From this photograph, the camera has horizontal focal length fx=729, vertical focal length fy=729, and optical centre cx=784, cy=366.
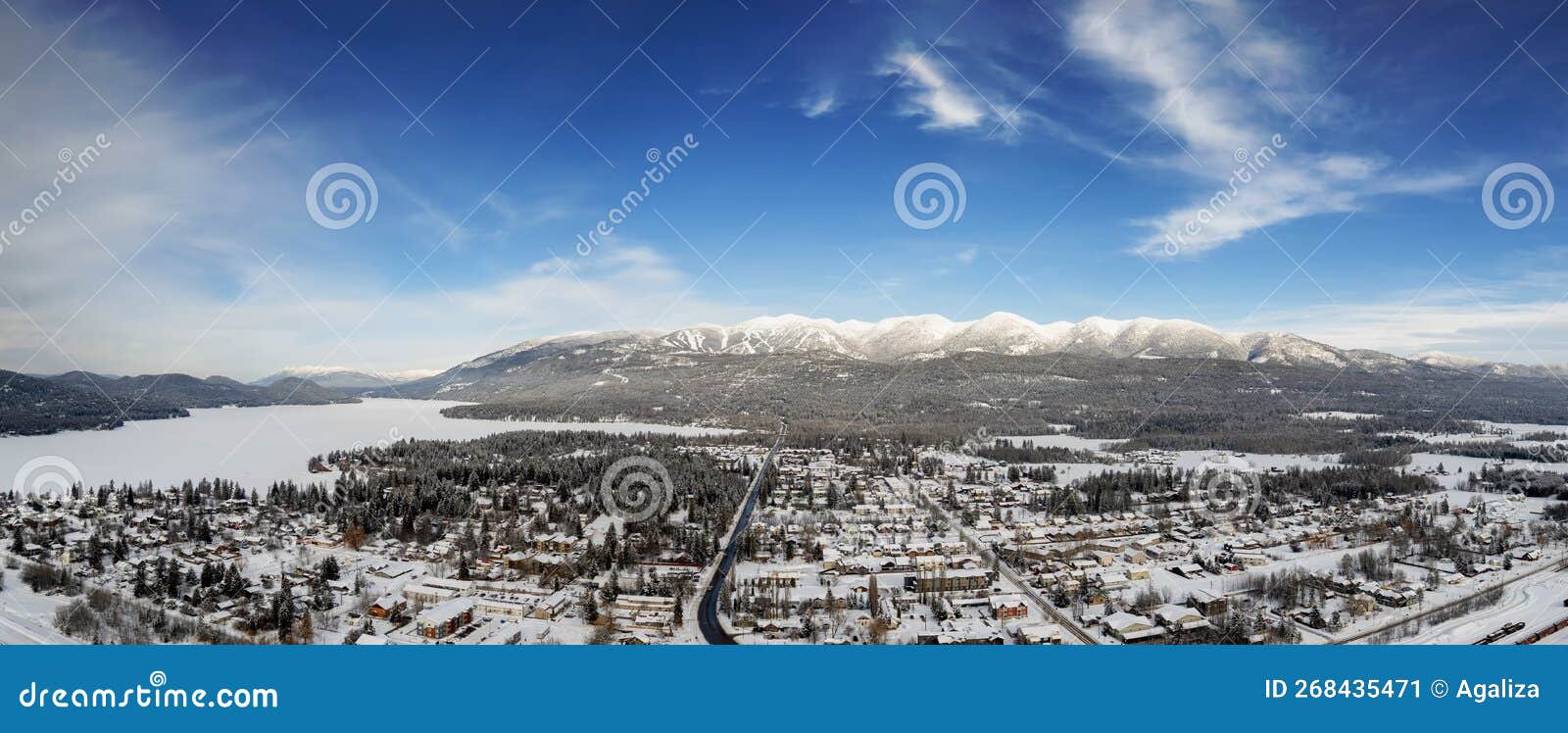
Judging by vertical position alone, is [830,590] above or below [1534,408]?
below

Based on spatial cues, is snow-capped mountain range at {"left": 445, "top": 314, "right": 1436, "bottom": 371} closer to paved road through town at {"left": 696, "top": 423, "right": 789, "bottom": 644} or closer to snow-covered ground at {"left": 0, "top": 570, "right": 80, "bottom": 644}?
paved road through town at {"left": 696, "top": 423, "right": 789, "bottom": 644}

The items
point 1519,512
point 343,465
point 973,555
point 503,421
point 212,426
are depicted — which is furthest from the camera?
point 503,421

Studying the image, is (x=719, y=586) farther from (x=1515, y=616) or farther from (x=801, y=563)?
Result: (x=1515, y=616)

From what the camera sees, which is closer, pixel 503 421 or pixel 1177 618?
pixel 1177 618

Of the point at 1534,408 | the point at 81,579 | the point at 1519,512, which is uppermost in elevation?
the point at 1534,408

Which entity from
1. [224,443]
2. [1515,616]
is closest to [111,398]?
[224,443]

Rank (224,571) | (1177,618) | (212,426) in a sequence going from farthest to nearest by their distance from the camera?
1. (212,426)
2. (224,571)
3. (1177,618)

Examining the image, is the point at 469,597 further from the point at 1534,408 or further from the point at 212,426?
the point at 1534,408

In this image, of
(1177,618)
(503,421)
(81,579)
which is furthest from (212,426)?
(1177,618)
